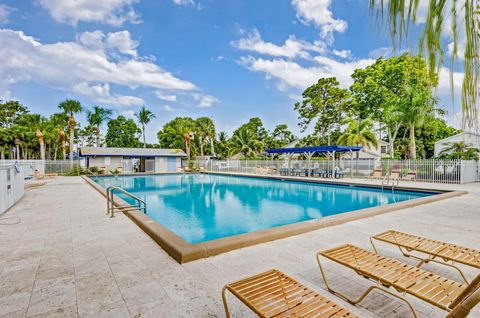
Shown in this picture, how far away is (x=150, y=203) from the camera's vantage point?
41.1 feet

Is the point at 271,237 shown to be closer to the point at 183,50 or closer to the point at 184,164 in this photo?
the point at 183,50

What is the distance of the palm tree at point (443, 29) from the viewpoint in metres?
1.08

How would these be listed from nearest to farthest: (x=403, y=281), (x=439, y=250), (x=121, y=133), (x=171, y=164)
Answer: (x=403, y=281) → (x=439, y=250) → (x=171, y=164) → (x=121, y=133)

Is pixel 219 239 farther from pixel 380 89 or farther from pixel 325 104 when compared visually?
pixel 325 104

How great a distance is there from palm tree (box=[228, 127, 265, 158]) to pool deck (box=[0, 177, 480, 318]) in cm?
2959

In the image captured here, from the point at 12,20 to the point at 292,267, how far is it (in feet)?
60.5

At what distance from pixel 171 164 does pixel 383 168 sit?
22890mm

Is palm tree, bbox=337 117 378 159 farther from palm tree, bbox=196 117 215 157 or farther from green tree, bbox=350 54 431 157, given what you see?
palm tree, bbox=196 117 215 157

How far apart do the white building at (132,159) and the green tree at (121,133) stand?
76.4 feet

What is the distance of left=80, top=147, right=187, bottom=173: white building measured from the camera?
2755 cm

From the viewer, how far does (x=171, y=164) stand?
105ft

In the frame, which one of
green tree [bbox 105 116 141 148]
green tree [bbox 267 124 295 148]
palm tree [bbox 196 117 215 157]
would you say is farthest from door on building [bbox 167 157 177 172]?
green tree [bbox 105 116 141 148]

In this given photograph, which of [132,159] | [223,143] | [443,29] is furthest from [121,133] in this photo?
[443,29]

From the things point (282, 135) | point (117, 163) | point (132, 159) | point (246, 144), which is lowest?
point (117, 163)
